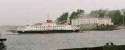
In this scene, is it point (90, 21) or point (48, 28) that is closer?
point (48, 28)

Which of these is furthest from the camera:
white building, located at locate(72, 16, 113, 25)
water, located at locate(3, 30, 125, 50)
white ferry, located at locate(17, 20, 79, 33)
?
white building, located at locate(72, 16, 113, 25)

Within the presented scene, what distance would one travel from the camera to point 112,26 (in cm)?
14825

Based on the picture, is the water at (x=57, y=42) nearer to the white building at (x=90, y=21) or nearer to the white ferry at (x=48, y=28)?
the white ferry at (x=48, y=28)

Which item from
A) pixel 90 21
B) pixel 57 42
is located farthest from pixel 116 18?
pixel 57 42

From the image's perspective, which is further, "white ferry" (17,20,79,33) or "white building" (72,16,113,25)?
"white building" (72,16,113,25)

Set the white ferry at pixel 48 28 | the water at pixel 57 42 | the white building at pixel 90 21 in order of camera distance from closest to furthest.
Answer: the water at pixel 57 42
the white ferry at pixel 48 28
the white building at pixel 90 21

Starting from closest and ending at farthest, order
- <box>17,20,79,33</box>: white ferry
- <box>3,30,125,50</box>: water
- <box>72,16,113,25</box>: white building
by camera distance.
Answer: <box>3,30,125,50</box>: water < <box>17,20,79,33</box>: white ferry < <box>72,16,113,25</box>: white building

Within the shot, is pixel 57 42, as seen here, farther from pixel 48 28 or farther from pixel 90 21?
pixel 90 21

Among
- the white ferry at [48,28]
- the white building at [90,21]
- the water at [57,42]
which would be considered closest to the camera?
the water at [57,42]

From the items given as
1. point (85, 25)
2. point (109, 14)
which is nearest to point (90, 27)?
point (85, 25)

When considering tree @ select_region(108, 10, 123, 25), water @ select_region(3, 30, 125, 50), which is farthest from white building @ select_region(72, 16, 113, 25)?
water @ select_region(3, 30, 125, 50)

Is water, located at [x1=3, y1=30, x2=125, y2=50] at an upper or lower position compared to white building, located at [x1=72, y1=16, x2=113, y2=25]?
lower

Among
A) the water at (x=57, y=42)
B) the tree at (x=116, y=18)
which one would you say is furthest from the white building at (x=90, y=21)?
the water at (x=57, y=42)

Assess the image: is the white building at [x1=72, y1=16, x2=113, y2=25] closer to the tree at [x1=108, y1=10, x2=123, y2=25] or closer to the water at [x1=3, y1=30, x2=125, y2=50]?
the tree at [x1=108, y1=10, x2=123, y2=25]
